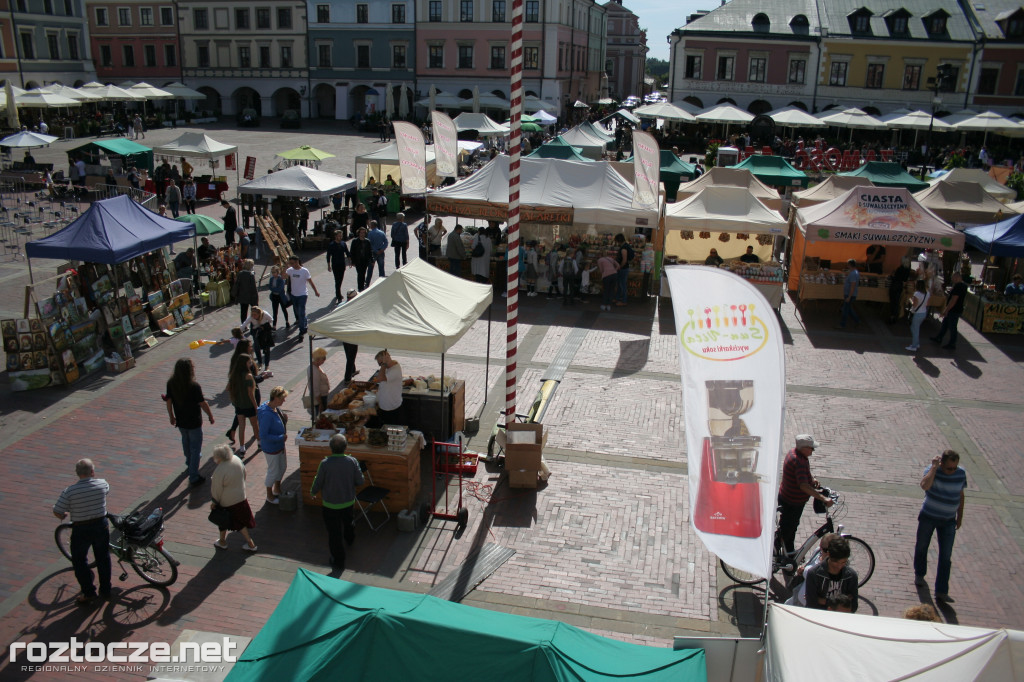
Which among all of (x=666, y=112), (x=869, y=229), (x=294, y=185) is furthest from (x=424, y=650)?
(x=666, y=112)

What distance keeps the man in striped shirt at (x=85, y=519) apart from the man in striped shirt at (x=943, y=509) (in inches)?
308

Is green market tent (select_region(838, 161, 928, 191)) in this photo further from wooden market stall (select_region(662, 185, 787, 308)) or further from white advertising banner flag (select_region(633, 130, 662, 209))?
white advertising banner flag (select_region(633, 130, 662, 209))

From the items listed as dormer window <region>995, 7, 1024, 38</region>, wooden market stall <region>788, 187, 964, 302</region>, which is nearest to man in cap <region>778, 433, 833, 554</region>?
wooden market stall <region>788, 187, 964, 302</region>

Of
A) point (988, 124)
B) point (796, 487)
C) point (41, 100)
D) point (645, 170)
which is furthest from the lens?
point (988, 124)

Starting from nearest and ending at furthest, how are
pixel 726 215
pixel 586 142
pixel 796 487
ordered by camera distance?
pixel 796 487 < pixel 726 215 < pixel 586 142

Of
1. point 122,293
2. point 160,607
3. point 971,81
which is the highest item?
point 971,81

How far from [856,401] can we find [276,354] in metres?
10.0

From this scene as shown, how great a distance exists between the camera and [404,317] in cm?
944

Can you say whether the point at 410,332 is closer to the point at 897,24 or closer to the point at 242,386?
the point at 242,386

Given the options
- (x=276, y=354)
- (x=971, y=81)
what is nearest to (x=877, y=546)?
(x=276, y=354)

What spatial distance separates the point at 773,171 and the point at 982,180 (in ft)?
20.1

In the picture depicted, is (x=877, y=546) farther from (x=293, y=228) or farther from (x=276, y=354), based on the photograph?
(x=293, y=228)

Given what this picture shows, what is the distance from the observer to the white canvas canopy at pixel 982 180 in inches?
834

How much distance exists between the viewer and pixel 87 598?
7.30 m
